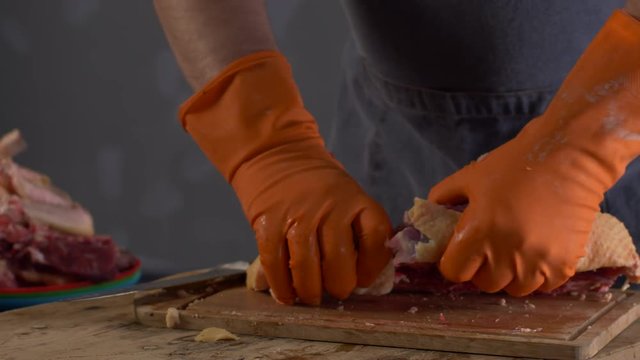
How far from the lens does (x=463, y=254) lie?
5.59 ft

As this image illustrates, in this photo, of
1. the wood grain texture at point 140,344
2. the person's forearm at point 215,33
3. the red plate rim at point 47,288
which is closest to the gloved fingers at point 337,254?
the wood grain texture at point 140,344

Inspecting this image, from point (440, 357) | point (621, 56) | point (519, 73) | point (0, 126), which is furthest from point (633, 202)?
point (0, 126)

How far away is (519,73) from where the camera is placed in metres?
2.21

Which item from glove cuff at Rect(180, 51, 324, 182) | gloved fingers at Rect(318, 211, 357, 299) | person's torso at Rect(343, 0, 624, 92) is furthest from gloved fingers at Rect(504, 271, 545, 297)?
person's torso at Rect(343, 0, 624, 92)

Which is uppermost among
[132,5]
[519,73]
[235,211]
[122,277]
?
[132,5]

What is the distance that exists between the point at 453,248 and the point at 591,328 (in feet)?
0.79

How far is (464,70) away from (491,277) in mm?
649

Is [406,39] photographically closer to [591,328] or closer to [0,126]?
[591,328]

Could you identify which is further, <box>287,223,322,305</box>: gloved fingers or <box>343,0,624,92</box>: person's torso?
<box>343,0,624,92</box>: person's torso

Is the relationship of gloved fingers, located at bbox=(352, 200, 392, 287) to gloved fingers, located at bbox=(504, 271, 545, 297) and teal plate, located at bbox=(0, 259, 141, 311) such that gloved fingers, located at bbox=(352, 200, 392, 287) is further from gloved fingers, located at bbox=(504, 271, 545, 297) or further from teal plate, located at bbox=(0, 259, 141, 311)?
teal plate, located at bbox=(0, 259, 141, 311)

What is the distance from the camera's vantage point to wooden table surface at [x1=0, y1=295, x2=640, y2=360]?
1604mm

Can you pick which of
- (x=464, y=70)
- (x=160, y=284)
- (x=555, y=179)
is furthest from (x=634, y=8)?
(x=160, y=284)

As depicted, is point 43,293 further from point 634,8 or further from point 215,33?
point 634,8

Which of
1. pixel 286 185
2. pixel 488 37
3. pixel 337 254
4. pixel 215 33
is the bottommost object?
pixel 337 254
